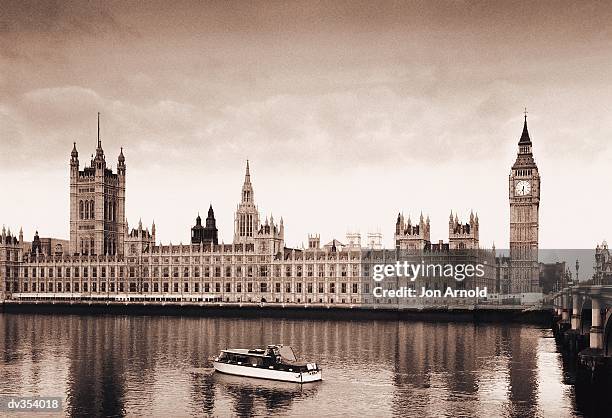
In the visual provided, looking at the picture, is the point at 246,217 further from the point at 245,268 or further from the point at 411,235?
the point at 411,235

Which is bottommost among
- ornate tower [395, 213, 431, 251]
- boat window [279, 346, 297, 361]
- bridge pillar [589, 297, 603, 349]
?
boat window [279, 346, 297, 361]

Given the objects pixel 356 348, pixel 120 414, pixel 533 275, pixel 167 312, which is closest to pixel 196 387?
pixel 120 414

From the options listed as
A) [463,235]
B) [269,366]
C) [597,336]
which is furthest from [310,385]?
[463,235]

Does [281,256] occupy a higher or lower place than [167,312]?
higher

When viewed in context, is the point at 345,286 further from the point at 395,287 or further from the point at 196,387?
the point at 196,387

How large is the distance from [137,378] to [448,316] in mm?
81166

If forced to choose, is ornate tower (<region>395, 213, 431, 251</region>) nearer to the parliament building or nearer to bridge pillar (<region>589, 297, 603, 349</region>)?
the parliament building

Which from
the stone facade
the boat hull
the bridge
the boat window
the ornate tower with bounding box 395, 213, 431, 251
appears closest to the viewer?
the boat hull

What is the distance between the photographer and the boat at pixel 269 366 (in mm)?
64706

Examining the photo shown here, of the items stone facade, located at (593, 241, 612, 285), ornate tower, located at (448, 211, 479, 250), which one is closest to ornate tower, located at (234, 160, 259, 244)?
ornate tower, located at (448, 211, 479, 250)

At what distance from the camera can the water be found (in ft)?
183

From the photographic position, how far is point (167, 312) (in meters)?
158

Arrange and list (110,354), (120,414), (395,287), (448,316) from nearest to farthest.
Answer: (120,414), (110,354), (448,316), (395,287)

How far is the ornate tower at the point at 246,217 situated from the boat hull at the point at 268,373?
124 m
